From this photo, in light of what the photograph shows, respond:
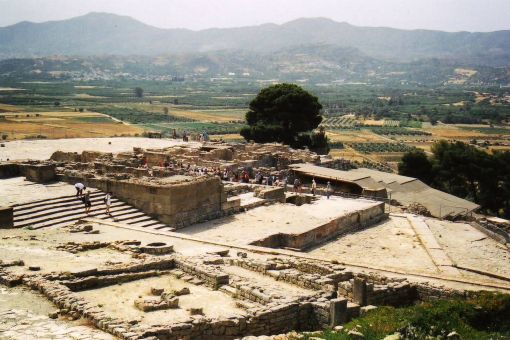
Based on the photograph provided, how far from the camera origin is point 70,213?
21328 millimetres

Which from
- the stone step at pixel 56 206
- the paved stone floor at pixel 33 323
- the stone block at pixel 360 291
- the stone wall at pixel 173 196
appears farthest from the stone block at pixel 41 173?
the stone block at pixel 360 291

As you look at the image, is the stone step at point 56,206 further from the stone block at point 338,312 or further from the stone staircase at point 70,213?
the stone block at point 338,312

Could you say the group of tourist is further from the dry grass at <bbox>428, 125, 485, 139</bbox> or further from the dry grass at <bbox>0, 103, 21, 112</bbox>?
the dry grass at <bbox>428, 125, 485, 139</bbox>

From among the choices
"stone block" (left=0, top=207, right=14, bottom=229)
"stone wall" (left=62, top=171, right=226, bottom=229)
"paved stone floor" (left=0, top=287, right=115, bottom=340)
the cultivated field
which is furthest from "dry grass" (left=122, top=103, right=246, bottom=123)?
"paved stone floor" (left=0, top=287, right=115, bottom=340)

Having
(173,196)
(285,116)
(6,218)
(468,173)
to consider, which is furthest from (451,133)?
(6,218)

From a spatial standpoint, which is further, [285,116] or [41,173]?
[285,116]

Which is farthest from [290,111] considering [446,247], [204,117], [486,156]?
[204,117]

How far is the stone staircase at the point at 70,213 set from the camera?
66.1 ft

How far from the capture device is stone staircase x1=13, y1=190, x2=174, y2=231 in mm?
20156

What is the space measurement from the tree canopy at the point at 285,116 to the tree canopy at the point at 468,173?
7.55 meters

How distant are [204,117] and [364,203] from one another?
286 ft

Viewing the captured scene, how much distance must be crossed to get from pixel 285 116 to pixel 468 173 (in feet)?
43.7

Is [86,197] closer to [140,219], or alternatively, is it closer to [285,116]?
[140,219]

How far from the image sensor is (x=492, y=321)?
11797mm
